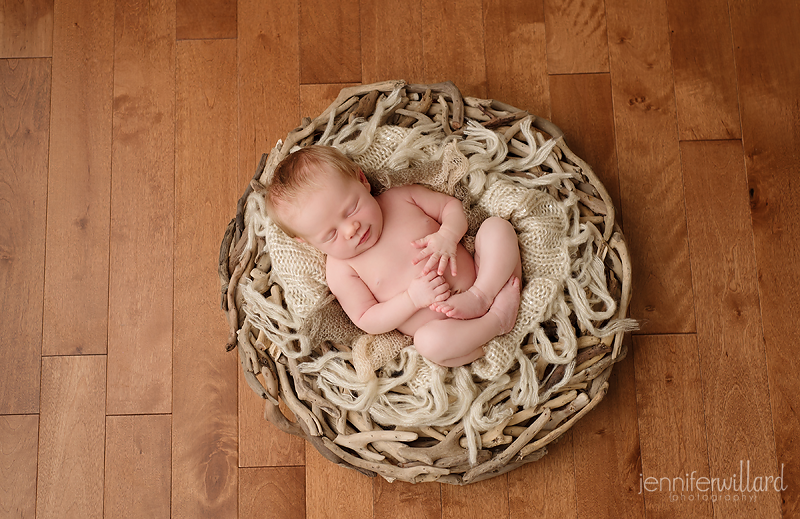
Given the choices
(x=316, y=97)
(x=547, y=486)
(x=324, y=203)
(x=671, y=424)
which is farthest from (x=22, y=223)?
(x=671, y=424)

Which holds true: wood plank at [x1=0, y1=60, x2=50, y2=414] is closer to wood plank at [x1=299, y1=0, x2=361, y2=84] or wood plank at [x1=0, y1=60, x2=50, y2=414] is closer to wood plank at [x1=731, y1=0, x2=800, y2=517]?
wood plank at [x1=299, y1=0, x2=361, y2=84]

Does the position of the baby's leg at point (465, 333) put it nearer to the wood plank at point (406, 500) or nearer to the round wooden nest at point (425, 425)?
the round wooden nest at point (425, 425)

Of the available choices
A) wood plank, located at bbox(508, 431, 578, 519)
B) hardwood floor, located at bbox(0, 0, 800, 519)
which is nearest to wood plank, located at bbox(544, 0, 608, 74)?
hardwood floor, located at bbox(0, 0, 800, 519)

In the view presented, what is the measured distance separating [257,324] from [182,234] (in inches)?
16.0

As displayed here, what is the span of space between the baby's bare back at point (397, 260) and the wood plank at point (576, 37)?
64 cm

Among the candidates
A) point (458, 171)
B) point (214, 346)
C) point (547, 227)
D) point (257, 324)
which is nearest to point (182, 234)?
point (214, 346)

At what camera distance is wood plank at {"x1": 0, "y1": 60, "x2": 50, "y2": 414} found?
1562 millimetres

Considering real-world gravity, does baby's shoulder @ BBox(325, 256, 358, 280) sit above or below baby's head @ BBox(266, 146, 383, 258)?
below

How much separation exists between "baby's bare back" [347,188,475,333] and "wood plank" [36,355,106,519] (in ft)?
2.45

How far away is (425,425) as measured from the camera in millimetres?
1316

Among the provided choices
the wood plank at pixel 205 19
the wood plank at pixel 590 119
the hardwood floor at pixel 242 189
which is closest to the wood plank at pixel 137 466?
the hardwood floor at pixel 242 189

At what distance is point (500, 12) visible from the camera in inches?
66.5

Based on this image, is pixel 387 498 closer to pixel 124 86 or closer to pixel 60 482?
pixel 60 482

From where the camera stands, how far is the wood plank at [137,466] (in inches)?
59.4
